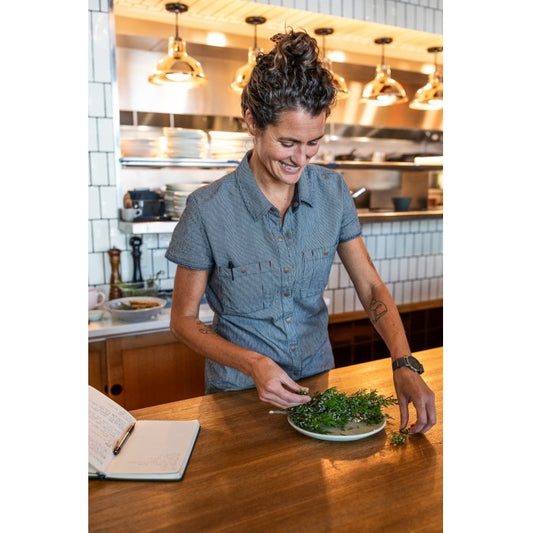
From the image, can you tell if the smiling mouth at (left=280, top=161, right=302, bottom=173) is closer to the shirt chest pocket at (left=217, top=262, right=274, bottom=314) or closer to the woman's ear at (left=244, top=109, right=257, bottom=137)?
the woman's ear at (left=244, top=109, right=257, bottom=137)

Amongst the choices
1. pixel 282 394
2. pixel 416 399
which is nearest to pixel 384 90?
pixel 416 399

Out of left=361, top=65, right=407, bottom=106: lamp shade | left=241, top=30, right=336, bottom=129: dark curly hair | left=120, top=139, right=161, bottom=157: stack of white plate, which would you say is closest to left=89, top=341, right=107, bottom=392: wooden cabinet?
left=120, top=139, right=161, bottom=157: stack of white plate

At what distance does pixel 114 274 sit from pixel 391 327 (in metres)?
2.34

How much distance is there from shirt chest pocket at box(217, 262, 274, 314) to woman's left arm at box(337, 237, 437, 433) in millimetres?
356

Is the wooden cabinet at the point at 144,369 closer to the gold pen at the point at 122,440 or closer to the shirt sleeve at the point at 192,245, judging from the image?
the shirt sleeve at the point at 192,245

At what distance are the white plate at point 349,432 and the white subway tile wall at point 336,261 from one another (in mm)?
2569

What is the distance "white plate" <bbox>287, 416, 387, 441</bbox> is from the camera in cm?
145

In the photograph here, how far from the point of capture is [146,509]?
3.84 ft

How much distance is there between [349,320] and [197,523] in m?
3.56

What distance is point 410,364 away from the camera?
5.24ft

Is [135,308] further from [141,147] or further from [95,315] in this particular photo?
[141,147]

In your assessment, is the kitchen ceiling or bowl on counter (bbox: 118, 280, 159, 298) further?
the kitchen ceiling
